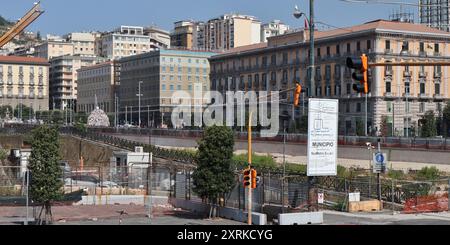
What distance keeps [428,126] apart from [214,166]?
203 ft

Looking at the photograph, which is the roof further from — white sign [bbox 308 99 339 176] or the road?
white sign [bbox 308 99 339 176]

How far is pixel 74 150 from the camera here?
10544 centimetres

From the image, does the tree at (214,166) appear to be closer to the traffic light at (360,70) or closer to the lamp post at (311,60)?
the lamp post at (311,60)

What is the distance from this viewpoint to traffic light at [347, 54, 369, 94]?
59.3 ft

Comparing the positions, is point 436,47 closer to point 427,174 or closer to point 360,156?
point 360,156

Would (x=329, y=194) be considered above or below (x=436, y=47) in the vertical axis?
below

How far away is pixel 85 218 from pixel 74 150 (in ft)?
236

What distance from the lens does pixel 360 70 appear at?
1825cm

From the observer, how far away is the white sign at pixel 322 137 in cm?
3094

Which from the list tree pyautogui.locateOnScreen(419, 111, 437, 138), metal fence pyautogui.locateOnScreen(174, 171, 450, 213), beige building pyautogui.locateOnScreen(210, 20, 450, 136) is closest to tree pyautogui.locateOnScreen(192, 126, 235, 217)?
metal fence pyautogui.locateOnScreen(174, 171, 450, 213)

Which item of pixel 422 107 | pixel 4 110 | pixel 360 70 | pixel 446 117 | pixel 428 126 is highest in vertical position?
pixel 4 110

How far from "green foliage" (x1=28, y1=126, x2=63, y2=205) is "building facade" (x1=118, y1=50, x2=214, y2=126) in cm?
12054

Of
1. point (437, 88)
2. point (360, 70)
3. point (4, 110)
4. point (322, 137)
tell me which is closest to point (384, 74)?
point (437, 88)
